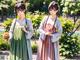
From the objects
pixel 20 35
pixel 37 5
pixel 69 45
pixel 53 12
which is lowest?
pixel 69 45

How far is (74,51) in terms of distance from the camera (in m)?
11.6

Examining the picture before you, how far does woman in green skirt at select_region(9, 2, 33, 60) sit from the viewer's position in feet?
26.0

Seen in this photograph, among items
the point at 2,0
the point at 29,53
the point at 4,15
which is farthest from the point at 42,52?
the point at 4,15

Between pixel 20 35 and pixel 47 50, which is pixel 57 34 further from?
pixel 20 35

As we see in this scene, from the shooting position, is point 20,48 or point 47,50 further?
point 47,50

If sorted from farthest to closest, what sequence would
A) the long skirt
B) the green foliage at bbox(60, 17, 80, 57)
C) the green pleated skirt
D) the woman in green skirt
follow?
the green foliage at bbox(60, 17, 80, 57), the long skirt, the green pleated skirt, the woman in green skirt

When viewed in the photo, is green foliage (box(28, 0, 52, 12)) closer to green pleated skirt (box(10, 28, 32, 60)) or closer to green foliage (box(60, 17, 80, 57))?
green foliage (box(60, 17, 80, 57))

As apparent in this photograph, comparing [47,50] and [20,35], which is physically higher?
[20,35]

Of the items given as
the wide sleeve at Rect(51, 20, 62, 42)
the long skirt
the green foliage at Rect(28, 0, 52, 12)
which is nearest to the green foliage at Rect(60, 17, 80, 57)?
the long skirt

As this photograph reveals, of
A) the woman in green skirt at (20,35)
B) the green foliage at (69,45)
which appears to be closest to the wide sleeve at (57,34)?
the woman in green skirt at (20,35)

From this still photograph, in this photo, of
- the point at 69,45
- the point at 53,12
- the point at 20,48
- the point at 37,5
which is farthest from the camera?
the point at 37,5

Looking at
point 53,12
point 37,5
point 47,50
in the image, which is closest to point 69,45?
point 47,50

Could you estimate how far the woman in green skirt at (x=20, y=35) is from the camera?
7.92 metres

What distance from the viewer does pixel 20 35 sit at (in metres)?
8.03
